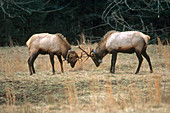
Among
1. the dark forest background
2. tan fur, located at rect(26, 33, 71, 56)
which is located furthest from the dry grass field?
the dark forest background

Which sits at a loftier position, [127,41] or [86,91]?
[127,41]

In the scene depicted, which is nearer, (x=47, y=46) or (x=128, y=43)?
(x=128, y=43)

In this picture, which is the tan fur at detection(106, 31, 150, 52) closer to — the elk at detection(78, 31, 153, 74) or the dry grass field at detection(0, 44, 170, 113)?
the elk at detection(78, 31, 153, 74)

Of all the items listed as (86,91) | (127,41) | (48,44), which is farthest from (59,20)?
(86,91)

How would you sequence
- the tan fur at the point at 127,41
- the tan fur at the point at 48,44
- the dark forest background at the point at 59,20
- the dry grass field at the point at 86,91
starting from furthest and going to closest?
the dark forest background at the point at 59,20 → the tan fur at the point at 48,44 → the tan fur at the point at 127,41 → the dry grass field at the point at 86,91

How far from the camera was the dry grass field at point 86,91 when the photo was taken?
5.19m

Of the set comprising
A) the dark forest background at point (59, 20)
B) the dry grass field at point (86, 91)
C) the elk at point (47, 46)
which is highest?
the dark forest background at point (59, 20)

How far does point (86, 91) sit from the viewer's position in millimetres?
6836

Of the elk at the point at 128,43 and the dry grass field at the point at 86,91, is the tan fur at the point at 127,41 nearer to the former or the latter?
the elk at the point at 128,43

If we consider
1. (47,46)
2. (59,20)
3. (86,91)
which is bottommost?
(86,91)

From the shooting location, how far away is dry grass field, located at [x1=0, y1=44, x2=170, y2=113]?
519cm

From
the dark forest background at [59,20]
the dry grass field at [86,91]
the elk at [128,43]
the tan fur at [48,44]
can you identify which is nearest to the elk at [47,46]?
the tan fur at [48,44]

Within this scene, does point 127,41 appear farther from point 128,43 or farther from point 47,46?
point 47,46

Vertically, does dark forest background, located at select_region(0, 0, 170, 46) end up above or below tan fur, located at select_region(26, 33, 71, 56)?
above
